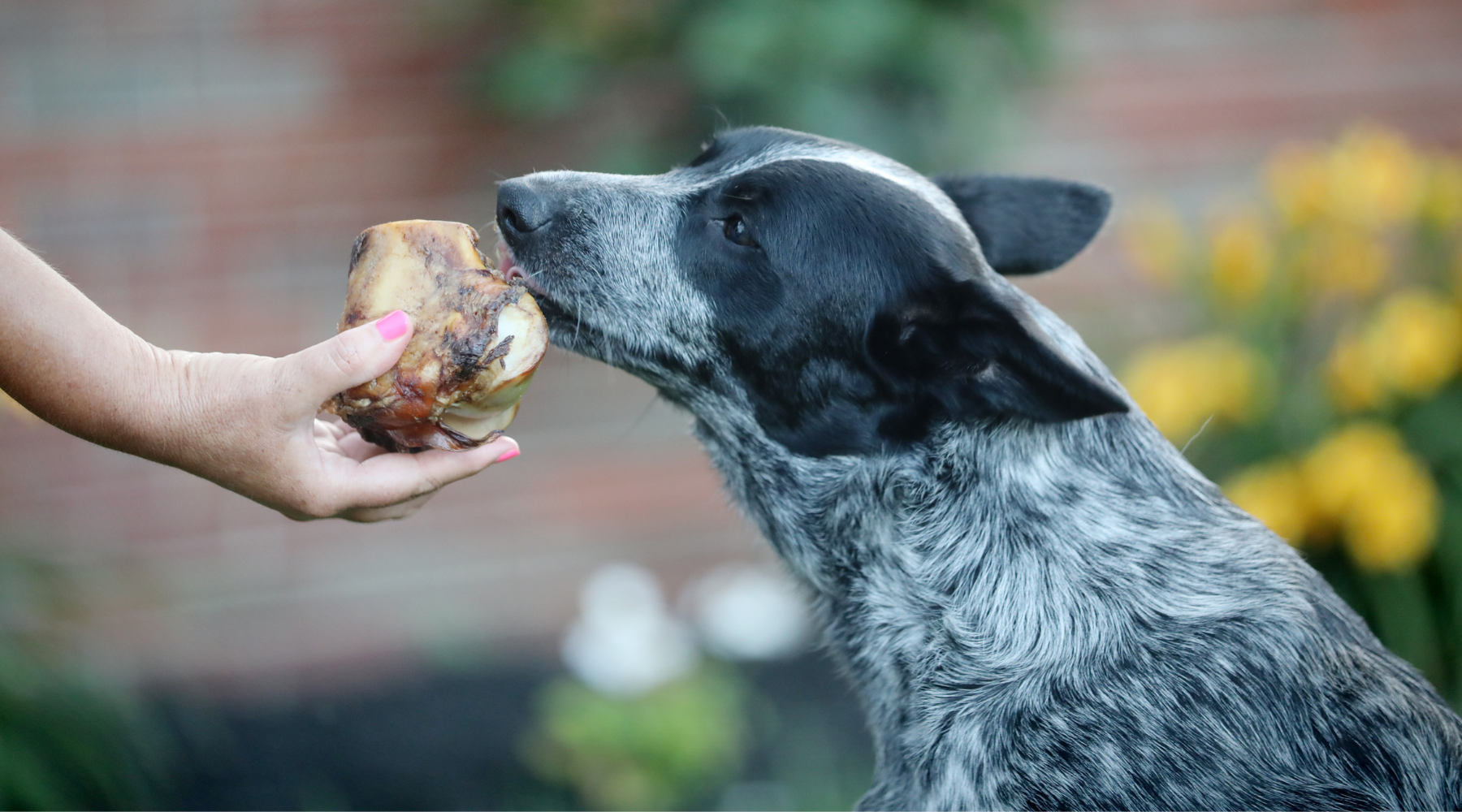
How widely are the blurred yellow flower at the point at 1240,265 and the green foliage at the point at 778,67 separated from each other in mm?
854

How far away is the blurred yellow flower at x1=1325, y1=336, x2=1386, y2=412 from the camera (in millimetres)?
3197

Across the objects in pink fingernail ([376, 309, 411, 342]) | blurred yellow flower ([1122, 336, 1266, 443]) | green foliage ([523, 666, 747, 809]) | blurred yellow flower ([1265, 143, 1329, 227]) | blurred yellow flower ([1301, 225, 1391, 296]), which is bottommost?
green foliage ([523, 666, 747, 809])

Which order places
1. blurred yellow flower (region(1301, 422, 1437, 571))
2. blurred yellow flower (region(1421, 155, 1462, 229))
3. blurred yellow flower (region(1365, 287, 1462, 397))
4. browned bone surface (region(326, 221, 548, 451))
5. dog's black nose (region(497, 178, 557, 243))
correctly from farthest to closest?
1. blurred yellow flower (region(1421, 155, 1462, 229))
2. blurred yellow flower (region(1365, 287, 1462, 397))
3. blurred yellow flower (region(1301, 422, 1437, 571))
4. dog's black nose (region(497, 178, 557, 243))
5. browned bone surface (region(326, 221, 548, 451))

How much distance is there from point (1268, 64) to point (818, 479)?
379 cm

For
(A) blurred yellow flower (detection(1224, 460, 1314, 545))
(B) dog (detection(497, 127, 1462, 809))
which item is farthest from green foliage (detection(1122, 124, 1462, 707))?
(B) dog (detection(497, 127, 1462, 809))

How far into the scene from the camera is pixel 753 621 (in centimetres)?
403

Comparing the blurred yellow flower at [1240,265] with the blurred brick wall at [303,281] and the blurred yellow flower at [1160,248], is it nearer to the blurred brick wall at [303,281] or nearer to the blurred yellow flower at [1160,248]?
the blurred yellow flower at [1160,248]

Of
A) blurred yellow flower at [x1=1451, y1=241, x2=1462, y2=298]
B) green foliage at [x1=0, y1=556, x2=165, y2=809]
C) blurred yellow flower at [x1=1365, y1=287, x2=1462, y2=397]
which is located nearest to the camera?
green foliage at [x1=0, y1=556, x2=165, y2=809]

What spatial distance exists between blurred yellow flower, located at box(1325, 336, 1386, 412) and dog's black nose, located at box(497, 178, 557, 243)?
97.8 inches

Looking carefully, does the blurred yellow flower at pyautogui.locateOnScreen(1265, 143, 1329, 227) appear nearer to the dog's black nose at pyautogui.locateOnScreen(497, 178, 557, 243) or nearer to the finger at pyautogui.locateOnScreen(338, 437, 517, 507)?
the dog's black nose at pyautogui.locateOnScreen(497, 178, 557, 243)

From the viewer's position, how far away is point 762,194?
77.7 inches

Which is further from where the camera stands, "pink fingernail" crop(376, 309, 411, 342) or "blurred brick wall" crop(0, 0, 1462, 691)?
"blurred brick wall" crop(0, 0, 1462, 691)

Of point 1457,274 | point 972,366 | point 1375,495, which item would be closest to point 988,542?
point 972,366

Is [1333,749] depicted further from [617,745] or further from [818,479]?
[617,745]
